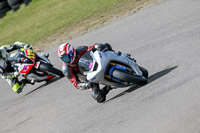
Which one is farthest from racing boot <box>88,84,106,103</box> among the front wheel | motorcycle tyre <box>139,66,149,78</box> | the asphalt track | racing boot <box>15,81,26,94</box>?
racing boot <box>15,81,26,94</box>

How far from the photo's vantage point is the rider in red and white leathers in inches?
295

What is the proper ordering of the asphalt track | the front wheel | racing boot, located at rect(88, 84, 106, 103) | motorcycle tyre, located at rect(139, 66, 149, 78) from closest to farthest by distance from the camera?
the asphalt track → racing boot, located at rect(88, 84, 106, 103) → motorcycle tyre, located at rect(139, 66, 149, 78) → the front wheel

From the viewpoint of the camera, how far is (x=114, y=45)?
1195cm

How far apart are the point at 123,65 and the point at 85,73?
2.60ft

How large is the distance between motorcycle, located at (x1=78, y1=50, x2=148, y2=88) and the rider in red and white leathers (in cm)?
18

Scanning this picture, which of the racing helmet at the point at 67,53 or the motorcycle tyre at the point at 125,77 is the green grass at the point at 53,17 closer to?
the racing helmet at the point at 67,53

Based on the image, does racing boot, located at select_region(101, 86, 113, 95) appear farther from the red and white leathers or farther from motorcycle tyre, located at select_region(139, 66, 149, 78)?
motorcycle tyre, located at select_region(139, 66, 149, 78)

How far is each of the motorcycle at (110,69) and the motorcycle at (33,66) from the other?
3.30 m

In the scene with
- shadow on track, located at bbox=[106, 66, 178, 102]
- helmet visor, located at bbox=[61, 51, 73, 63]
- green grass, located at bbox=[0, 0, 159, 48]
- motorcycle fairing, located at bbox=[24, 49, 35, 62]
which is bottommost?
green grass, located at bbox=[0, 0, 159, 48]

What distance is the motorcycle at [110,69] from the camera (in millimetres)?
7094

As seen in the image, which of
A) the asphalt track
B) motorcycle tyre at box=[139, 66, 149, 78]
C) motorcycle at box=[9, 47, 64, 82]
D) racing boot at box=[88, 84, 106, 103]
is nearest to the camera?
the asphalt track

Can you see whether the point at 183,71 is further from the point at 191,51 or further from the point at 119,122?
the point at 119,122

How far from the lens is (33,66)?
35.8 feet

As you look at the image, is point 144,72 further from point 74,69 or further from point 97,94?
point 74,69
